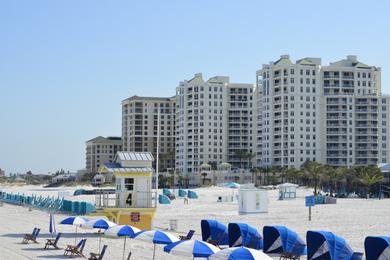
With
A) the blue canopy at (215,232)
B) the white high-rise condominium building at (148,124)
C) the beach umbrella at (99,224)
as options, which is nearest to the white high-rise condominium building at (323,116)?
the white high-rise condominium building at (148,124)

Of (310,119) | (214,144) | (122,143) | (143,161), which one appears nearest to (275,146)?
(310,119)

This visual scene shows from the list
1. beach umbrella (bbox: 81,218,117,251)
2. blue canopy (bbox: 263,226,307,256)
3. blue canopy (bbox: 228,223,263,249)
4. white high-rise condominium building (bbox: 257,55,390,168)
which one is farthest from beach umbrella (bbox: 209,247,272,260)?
white high-rise condominium building (bbox: 257,55,390,168)

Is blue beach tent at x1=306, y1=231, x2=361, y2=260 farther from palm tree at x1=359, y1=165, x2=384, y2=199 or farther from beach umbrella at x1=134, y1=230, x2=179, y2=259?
palm tree at x1=359, y1=165, x2=384, y2=199

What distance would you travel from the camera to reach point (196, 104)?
5851 inches

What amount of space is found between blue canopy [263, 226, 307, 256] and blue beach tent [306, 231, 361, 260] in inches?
53.5

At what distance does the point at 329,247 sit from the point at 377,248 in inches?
66.8

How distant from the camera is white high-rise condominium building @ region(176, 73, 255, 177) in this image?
147 meters

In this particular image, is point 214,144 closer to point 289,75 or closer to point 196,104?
point 196,104

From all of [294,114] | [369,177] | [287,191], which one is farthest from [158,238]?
[294,114]

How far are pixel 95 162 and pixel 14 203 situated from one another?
11418 cm

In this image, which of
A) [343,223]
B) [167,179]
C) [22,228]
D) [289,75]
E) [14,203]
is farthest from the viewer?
[167,179]

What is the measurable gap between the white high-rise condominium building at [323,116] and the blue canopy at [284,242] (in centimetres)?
10997

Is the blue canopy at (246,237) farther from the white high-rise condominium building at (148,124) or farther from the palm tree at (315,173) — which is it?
the white high-rise condominium building at (148,124)

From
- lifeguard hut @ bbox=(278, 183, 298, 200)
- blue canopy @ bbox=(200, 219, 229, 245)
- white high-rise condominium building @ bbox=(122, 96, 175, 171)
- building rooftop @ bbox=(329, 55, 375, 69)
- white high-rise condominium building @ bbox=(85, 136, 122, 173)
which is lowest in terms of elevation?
lifeguard hut @ bbox=(278, 183, 298, 200)
